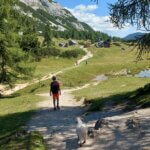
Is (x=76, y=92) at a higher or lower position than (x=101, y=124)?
lower

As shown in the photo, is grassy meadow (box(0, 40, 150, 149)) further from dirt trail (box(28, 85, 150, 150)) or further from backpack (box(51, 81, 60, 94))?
dirt trail (box(28, 85, 150, 150))

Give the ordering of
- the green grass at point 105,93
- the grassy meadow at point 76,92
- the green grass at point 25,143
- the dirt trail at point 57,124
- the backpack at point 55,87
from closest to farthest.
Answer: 1. the green grass at point 25,143
2. the dirt trail at point 57,124
3. the grassy meadow at point 76,92
4. the green grass at point 105,93
5. the backpack at point 55,87

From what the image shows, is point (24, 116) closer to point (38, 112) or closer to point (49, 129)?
point (38, 112)

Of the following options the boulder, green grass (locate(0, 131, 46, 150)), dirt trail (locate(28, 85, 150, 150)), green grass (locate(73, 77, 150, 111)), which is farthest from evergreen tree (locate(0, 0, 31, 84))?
the boulder

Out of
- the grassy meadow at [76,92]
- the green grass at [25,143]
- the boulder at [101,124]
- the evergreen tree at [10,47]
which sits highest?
the evergreen tree at [10,47]

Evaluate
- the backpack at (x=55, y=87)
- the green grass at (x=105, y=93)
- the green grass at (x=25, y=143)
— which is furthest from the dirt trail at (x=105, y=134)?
the backpack at (x=55, y=87)

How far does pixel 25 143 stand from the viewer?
15508mm

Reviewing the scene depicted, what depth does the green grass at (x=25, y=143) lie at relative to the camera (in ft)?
48.9

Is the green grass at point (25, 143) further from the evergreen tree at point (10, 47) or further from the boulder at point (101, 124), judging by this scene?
the evergreen tree at point (10, 47)

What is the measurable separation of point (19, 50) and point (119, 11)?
2576 centimetres

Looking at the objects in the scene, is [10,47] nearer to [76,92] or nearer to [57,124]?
[76,92]

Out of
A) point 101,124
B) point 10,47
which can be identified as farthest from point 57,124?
point 10,47

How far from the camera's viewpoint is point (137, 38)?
21734 mm

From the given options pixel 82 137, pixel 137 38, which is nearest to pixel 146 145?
pixel 82 137
